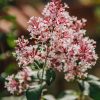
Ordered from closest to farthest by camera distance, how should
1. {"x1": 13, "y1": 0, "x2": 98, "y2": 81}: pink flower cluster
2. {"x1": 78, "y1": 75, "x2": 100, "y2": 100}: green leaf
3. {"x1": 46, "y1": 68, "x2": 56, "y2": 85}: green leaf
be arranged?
{"x1": 13, "y1": 0, "x2": 98, "y2": 81}: pink flower cluster → {"x1": 46, "y1": 68, "x2": 56, "y2": 85}: green leaf → {"x1": 78, "y1": 75, "x2": 100, "y2": 100}: green leaf

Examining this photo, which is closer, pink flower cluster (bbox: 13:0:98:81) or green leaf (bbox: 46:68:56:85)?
pink flower cluster (bbox: 13:0:98:81)

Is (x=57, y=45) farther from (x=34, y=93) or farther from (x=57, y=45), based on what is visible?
(x=34, y=93)

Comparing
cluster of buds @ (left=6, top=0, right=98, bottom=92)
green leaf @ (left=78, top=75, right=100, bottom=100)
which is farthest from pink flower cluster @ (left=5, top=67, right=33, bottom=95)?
green leaf @ (left=78, top=75, right=100, bottom=100)

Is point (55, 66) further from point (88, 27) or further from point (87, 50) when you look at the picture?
point (88, 27)

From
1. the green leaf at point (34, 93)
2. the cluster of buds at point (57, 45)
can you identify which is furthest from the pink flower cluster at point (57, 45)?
the green leaf at point (34, 93)

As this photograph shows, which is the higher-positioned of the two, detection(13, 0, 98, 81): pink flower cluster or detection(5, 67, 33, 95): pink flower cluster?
detection(13, 0, 98, 81): pink flower cluster

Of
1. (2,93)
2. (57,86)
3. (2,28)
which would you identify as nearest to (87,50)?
(2,93)

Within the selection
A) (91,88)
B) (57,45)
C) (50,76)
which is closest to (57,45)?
(57,45)

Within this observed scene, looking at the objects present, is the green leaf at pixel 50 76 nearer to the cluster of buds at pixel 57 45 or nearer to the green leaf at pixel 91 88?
the cluster of buds at pixel 57 45

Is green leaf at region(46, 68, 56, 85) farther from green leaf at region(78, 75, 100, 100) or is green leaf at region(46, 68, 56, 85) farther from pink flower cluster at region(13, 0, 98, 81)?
green leaf at region(78, 75, 100, 100)
